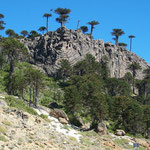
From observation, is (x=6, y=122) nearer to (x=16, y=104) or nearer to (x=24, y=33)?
(x=16, y=104)

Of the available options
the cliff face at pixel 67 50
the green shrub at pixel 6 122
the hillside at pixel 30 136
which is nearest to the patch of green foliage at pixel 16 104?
the hillside at pixel 30 136

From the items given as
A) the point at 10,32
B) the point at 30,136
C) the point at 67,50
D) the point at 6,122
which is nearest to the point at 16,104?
the point at 6,122

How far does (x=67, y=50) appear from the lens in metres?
101

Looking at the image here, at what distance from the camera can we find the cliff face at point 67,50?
3873 inches

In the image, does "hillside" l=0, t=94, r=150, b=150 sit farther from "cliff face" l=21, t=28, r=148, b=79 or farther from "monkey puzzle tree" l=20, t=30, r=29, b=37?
"monkey puzzle tree" l=20, t=30, r=29, b=37

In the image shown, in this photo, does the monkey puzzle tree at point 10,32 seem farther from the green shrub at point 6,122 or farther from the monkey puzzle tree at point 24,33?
the green shrub at point 6,122

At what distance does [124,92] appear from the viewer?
81.1m

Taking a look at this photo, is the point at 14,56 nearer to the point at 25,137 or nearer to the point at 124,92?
the point at 25,137

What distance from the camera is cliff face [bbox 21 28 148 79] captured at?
98.4 metres

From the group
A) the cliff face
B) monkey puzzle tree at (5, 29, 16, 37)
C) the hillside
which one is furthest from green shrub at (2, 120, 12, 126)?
monkey puzzle tree at (5, 29, 16, 37)

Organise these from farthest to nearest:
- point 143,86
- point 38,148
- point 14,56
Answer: point 143,86
point 14,56
point 38,148

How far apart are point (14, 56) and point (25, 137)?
117 ft

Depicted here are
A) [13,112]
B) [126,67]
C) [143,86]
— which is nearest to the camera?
[13,112]

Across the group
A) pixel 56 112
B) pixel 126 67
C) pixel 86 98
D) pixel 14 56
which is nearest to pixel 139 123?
pixel 86 98
